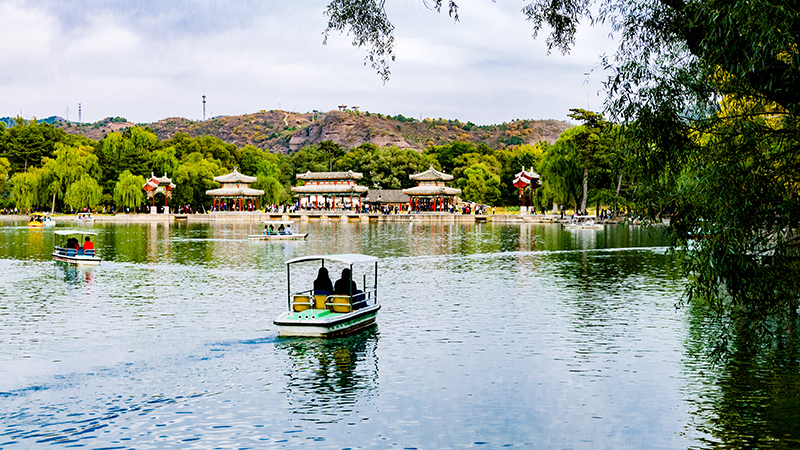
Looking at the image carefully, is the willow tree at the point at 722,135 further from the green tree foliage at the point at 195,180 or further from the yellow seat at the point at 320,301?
the green tree foliage at the point at 195,180

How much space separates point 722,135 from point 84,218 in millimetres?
82471

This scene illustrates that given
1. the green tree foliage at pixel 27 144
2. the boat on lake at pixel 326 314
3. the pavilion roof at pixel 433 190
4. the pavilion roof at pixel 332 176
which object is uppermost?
the green tree foliage at pixel 27 144

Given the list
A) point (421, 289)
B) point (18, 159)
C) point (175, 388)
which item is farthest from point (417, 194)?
point (175, 388)

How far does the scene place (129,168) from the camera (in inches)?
3627

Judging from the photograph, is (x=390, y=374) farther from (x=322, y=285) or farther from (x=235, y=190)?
(x=235, y=190)

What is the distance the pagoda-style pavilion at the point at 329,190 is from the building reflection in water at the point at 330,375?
81836mm

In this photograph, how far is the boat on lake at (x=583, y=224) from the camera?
226 ft

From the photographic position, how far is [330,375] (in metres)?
13.4

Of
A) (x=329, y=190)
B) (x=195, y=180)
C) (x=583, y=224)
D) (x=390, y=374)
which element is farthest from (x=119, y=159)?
(x=390, y=374)

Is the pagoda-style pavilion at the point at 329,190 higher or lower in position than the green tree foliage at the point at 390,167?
lower

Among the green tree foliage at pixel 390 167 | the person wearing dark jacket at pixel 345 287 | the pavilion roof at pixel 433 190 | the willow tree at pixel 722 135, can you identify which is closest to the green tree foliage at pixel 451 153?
the green tree foliage at pixel 390 167

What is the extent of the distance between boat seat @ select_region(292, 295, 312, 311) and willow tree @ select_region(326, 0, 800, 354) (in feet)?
23.6

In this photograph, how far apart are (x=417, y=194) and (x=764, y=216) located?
85.6 meters

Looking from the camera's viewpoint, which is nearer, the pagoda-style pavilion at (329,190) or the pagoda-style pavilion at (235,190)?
the pagoda-style pavilion at (235,190)
